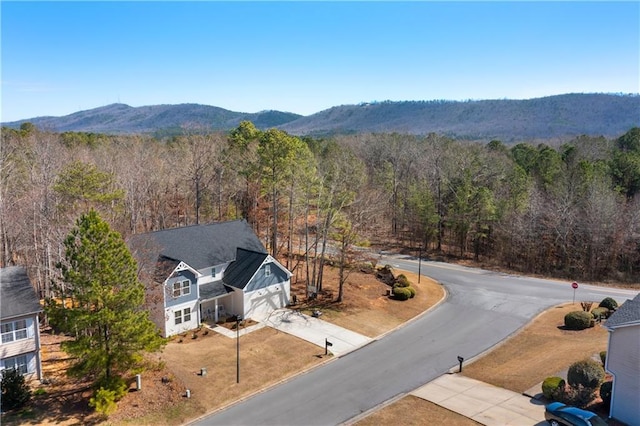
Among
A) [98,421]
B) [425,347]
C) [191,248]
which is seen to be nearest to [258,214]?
[191,248]

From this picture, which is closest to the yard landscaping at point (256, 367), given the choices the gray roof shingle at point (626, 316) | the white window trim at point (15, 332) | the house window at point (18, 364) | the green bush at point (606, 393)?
the house window at point (18, 364)

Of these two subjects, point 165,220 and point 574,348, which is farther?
point 165,220

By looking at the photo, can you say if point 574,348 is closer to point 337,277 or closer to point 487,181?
point 337,277

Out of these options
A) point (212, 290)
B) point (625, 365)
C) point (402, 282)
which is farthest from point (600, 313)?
point (212, 290)

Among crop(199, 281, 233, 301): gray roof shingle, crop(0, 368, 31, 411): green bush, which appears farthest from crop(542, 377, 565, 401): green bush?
crop(0, 368, 31, 411): green bush

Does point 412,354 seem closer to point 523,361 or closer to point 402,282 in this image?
point 523,361

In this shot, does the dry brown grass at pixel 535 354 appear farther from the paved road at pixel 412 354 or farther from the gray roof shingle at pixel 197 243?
the gray roof shingle at pixel 197 243

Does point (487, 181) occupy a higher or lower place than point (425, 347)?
higher
